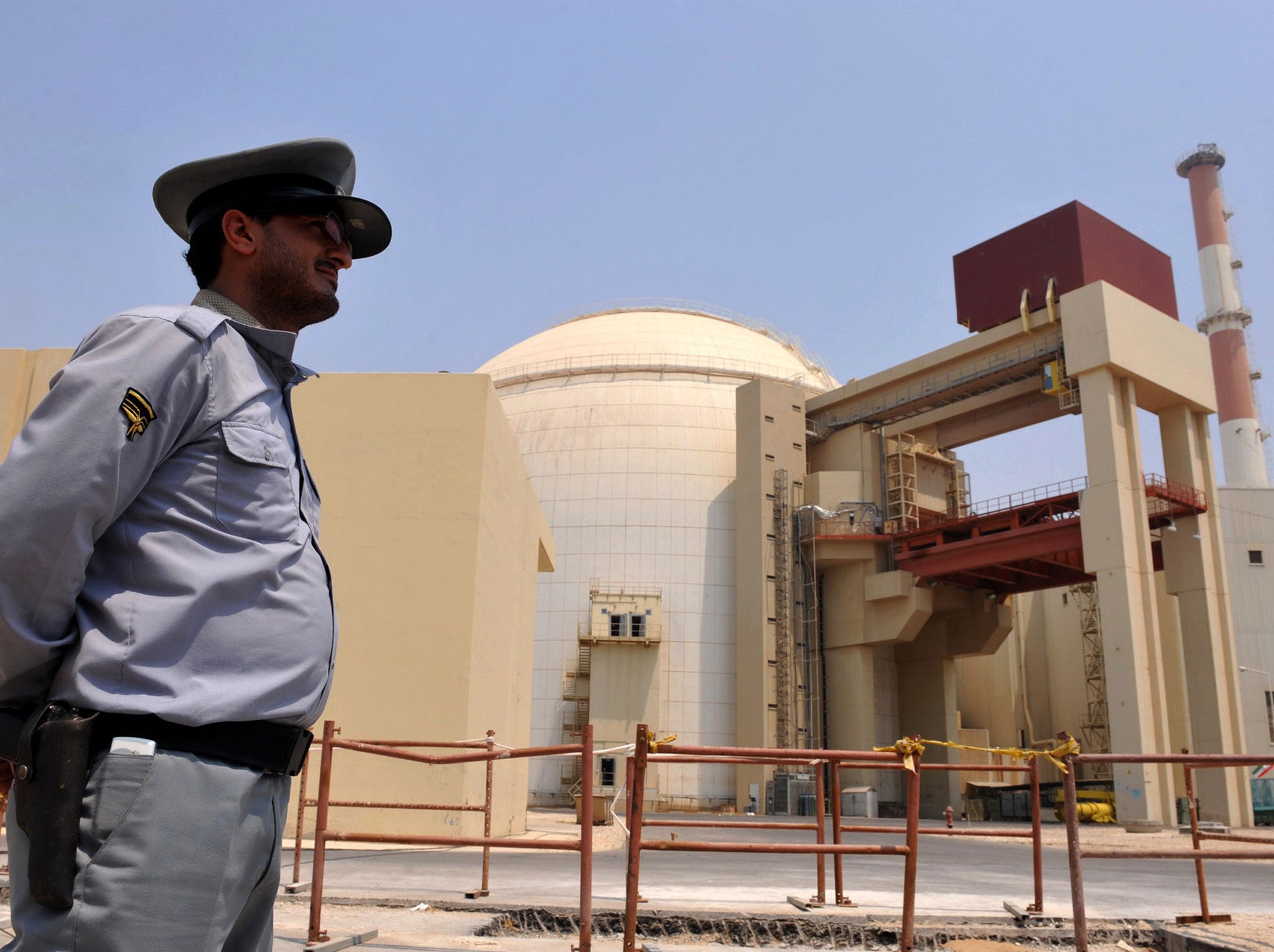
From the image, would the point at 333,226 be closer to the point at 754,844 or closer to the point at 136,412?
the point at 136,412

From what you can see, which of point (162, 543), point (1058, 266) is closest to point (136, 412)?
point (162, 543)

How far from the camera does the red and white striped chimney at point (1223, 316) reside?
55.9m

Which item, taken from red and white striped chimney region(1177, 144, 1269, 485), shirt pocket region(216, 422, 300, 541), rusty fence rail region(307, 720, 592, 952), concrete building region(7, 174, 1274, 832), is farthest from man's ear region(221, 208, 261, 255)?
red and white striped chimney region(1177, 144, 1269, 485)

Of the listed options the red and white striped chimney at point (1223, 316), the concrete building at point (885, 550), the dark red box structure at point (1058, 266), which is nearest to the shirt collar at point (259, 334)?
the concrete building at point (885, 550)

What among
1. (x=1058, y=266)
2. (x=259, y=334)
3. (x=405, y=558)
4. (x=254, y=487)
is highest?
(x=1058, y=266)

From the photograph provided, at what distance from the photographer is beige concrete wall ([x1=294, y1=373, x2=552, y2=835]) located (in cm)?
1390

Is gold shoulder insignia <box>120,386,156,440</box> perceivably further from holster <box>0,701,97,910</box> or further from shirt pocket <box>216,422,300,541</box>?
holster <box>0,701,97,910</box>

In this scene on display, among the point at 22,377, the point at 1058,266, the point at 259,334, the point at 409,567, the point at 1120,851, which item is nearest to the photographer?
the point at 259,334

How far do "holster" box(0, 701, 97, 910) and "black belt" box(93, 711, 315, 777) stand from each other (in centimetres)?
4

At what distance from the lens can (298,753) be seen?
5.81ft

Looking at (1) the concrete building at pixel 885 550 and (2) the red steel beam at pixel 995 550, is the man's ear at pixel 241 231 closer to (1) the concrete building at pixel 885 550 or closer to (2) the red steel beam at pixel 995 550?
(1) the concrete building at pixel 885 550

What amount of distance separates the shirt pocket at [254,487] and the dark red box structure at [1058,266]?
30275mm

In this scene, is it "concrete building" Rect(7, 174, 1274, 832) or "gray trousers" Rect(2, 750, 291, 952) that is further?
"concrete building" Rect(7, 174, 1274, 832)

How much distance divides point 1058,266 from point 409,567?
22544mm
